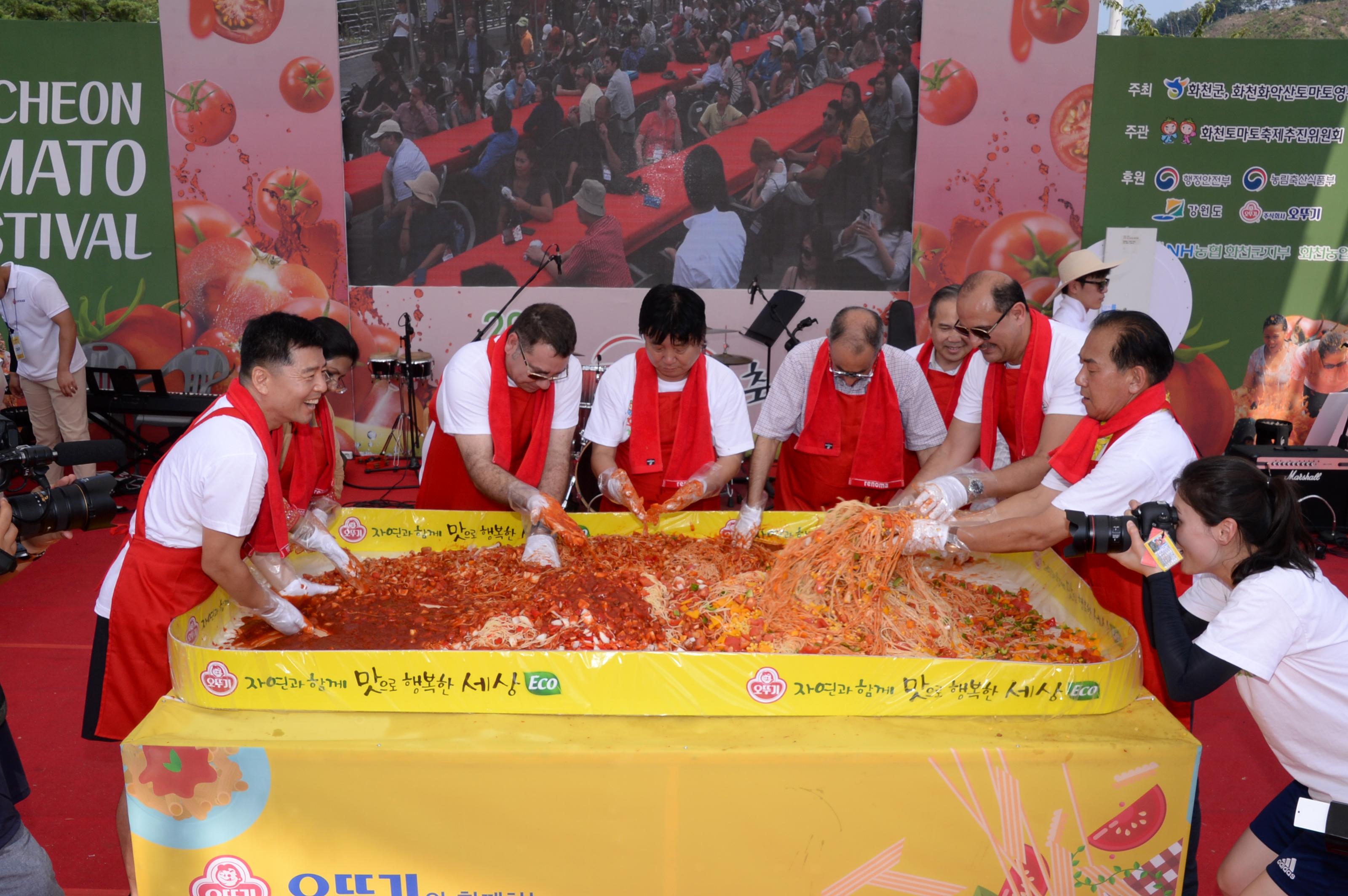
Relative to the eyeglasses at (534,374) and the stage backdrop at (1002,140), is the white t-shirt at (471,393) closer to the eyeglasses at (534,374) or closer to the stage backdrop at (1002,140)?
the eyeglasses at (534,374)

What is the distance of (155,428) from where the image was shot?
29.1ft

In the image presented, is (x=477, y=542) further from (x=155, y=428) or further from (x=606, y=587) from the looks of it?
(x=155, y=428)

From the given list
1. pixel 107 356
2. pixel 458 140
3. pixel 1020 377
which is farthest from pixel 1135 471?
pixel 107 356

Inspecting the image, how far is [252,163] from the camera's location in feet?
27.7

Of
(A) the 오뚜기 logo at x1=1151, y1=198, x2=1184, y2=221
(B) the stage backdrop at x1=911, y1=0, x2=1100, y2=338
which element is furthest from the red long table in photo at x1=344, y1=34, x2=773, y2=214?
(A) the 오뚜기 logo at x1=1151, y1=198, x2=1184, y2=221

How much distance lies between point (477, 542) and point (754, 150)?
5.89 meters

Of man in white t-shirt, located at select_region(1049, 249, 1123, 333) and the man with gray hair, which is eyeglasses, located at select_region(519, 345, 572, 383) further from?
man in white t-shirt, located at select_region(1049, 249, 1123, 333)

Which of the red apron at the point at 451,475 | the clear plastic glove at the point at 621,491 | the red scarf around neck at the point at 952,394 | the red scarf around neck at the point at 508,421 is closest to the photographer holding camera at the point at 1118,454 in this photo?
the clear plastic glove at the point at 621,491

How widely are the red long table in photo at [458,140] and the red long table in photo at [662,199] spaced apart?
578 mm

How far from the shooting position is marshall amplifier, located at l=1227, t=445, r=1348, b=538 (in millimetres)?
7035

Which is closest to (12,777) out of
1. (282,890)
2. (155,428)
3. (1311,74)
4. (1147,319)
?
(282,890)

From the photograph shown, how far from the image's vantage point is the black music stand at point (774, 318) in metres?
8.28

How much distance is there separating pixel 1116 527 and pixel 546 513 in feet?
6.69

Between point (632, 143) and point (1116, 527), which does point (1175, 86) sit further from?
point (1116, 527)
